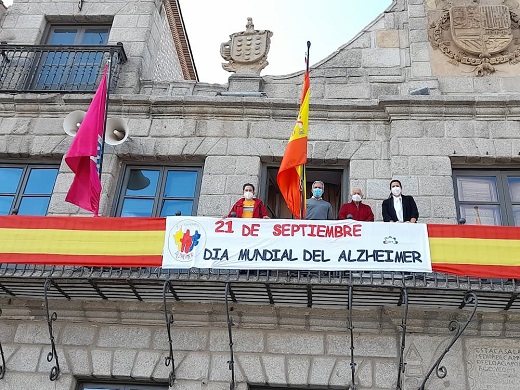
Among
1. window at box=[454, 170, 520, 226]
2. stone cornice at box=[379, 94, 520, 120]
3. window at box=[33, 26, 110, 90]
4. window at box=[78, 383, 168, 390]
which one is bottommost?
window at box=[78, 383, 168, 390]

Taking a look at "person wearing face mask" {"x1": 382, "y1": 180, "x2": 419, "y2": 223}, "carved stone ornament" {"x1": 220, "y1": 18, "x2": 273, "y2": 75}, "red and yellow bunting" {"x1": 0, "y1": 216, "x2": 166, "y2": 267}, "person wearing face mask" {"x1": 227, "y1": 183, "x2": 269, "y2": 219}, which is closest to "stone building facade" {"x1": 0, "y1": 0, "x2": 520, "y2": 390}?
"red and yellow bunting" {"x1": 0, "y1": 216, "x2": 166, "y2": 267}

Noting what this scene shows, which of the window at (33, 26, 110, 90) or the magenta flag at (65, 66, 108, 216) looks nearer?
the magenta flag at (65, 66, 108, 216)

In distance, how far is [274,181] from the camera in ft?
36.4

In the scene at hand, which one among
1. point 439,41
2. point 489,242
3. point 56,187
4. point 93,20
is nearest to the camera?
point 489,242

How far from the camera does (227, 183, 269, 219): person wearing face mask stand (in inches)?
369

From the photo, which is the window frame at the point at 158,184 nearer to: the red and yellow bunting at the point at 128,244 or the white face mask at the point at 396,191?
the red and yellow bunting at the point at 128,244

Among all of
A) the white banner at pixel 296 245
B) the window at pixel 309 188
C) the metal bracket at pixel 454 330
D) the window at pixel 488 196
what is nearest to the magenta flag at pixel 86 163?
the white banner at pixel 296 245

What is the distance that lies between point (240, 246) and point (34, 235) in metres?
2.76

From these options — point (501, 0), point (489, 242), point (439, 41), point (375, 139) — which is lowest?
point (489, 242)

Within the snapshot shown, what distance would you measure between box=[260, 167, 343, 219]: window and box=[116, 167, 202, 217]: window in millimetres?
1247

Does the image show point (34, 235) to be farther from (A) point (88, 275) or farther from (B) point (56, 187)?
(B) point (56, 187)

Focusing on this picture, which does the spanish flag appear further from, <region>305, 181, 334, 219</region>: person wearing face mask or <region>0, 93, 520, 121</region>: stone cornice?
<region>0, 93, 520, 121</region>: stone cornice

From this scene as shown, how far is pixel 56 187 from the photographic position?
34.8 feet

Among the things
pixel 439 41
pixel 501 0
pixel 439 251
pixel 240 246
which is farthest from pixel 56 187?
pixel 501 0
